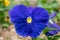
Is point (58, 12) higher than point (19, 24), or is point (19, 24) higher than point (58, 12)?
point (58, 12)

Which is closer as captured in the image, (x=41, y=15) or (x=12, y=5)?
(x=41, y=15)

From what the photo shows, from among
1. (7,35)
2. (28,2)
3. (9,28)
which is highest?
(28,2)

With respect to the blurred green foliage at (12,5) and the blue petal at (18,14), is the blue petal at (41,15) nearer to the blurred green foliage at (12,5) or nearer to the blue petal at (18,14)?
the blue petal at (18,14)

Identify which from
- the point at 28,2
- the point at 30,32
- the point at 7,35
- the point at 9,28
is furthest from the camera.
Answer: the point at 28,2

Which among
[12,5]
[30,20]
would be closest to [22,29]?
[30,20]

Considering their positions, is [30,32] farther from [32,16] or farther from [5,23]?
[5,23]

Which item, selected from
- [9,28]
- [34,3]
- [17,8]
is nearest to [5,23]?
[9,28]

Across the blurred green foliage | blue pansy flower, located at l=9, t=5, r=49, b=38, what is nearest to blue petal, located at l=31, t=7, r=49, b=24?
blue pansy flower, located at l=9, t=5, r=49, b=38

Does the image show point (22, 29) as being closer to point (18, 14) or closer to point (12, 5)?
point (18, 14)
